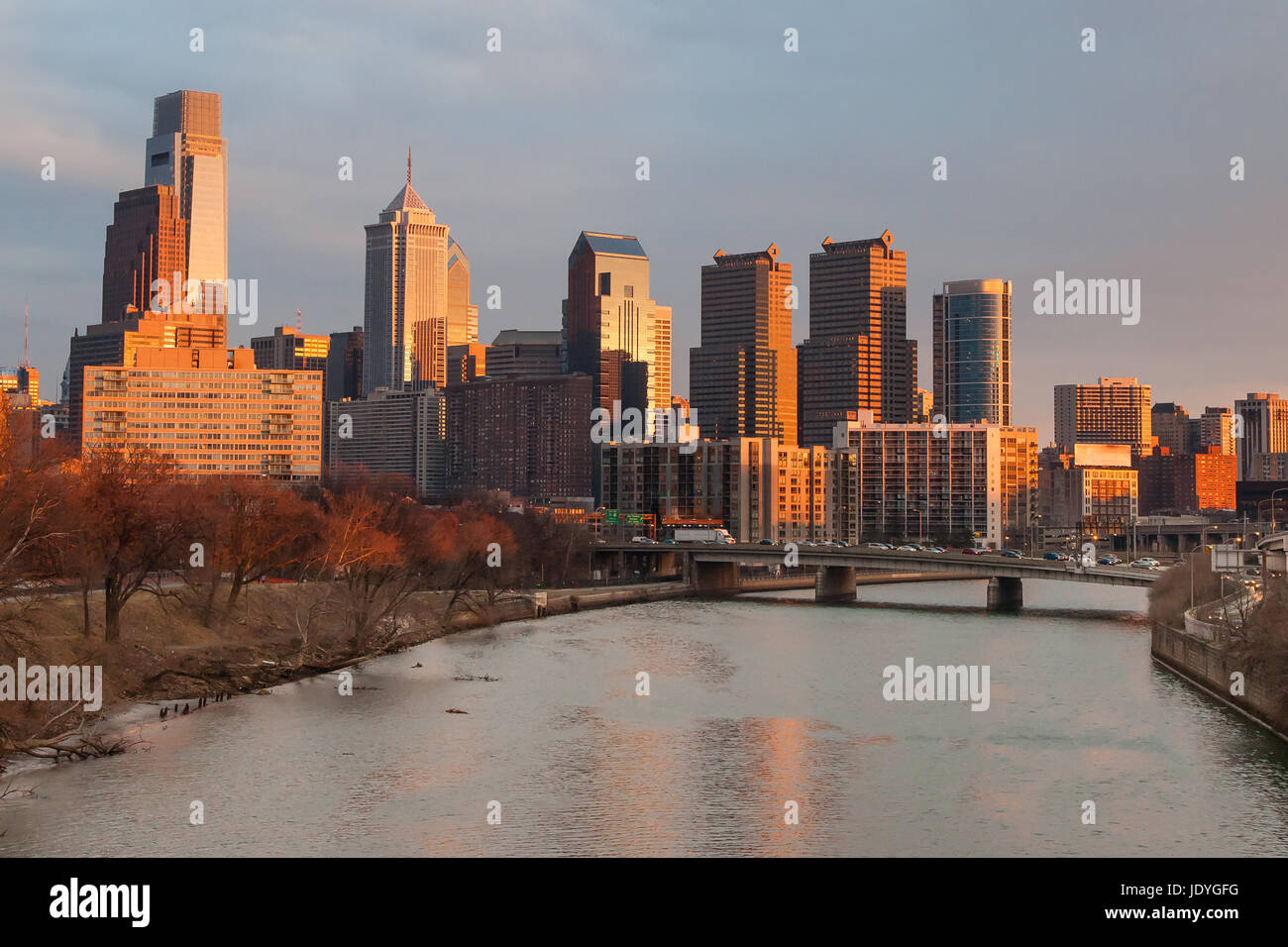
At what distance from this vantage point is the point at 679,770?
1815 inches

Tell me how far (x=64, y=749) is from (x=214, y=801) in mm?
7127

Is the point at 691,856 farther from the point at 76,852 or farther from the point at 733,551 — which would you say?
the point at 733,551

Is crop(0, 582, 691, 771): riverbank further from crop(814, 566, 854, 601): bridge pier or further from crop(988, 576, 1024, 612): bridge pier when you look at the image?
crop(988, 576, 1024, 612): bridge pier

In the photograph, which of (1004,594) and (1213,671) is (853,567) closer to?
(1004,594)

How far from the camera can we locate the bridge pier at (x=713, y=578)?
14562 centimetres

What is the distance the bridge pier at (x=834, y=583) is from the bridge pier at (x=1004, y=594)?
18.1 metres

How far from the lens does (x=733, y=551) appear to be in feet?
478

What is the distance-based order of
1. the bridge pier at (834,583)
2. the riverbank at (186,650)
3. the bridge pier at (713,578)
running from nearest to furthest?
the riverbank at (186,650) → the bridge pier at (834,583) → the bridge pier at (713,578)

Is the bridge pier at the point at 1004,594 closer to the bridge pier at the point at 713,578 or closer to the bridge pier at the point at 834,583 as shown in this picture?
the bridge pier at the point at 834,583

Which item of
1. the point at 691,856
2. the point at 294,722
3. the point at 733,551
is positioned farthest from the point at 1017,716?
the point at 733,551

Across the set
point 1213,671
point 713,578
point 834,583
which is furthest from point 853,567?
point 1213,671

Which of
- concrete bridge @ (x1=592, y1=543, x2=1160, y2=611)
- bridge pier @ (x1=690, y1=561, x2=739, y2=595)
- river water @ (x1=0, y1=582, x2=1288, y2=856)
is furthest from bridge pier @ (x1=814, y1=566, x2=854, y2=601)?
river water @ (x1=0, y1=582, x2=1288, y2=856)

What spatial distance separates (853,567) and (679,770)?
91.7 metres

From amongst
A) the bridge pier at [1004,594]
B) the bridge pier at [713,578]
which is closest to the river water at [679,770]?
the bridge pier at [1004,594]
